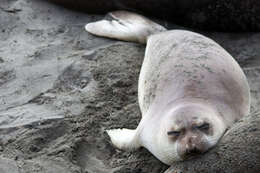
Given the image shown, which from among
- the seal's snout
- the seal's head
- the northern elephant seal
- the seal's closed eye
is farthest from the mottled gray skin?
the northern elephant seal

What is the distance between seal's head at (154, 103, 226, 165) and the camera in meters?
2.88

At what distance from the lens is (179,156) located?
2.95 m

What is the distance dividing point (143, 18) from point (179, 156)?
8.61ft

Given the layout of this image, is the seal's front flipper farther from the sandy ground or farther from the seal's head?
the seal's head

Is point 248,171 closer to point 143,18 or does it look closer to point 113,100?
point 113,100

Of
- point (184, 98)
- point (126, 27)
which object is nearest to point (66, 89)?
point (126, 27)

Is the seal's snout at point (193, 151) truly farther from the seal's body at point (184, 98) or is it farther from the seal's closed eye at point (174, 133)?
the seal's closed eye at point (174, 133)

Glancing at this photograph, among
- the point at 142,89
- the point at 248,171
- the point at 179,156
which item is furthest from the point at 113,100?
the point at 248,171

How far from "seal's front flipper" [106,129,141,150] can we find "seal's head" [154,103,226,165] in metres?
0.38

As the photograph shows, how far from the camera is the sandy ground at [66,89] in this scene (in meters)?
3.52

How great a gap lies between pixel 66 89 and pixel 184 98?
4.17 feet

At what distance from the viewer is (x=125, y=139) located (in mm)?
3586

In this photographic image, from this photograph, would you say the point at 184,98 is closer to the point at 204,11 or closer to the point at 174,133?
the point at 174,133

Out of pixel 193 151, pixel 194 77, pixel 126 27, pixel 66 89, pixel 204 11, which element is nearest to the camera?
pixel 193 151
